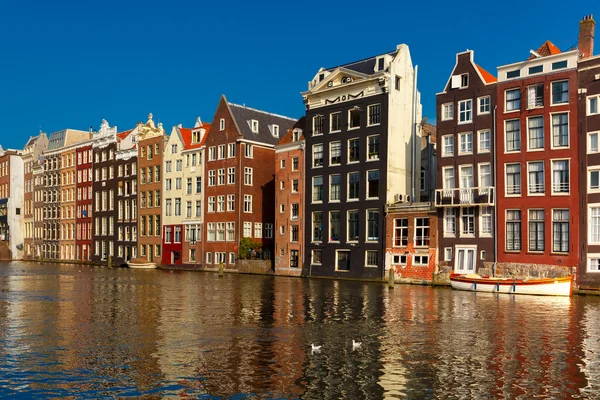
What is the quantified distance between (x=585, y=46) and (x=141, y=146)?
66608mm

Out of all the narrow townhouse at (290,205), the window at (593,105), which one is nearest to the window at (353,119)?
the narrow townhouse at (290,205)

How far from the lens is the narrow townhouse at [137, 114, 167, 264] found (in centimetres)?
9744

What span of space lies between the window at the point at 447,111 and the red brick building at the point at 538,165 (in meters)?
5.14

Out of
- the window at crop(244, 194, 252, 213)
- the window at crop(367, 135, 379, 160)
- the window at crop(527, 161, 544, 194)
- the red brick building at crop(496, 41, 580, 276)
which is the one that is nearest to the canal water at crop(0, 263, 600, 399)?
the red brick building at crop(496, 41, 580, 276)

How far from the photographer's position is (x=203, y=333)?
28688mm

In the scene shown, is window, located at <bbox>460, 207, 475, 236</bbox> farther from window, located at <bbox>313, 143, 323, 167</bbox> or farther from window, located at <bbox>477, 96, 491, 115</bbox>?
window, located at <bbox>313, 143, 323, 167</bbox>

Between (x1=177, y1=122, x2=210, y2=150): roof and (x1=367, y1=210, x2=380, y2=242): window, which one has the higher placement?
(x1=177, y1=122, x2=210, y2=150): roof

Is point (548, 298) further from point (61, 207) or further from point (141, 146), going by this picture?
point (61, 207)

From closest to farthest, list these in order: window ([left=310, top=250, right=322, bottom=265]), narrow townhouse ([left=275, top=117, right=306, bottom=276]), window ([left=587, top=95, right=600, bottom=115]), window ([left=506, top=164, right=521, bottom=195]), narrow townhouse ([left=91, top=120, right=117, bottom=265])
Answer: window ([left=587, top=95, right=600, bottom=115]) < window ([left=506, top=164, right=521, bottom=195]) < window ([left=310, top=250, right=322, bottom=265]) < narrow townhouse ([left=275, top=117, right=306, bottom=276]) < narrow townhouse ([left=91, top=120, right=117, bottom=265])

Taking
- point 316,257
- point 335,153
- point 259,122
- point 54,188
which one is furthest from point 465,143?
point 54,188

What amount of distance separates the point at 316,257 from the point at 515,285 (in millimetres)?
27308

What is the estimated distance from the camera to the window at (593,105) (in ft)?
172

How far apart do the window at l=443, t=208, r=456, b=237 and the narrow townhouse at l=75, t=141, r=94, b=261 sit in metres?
70.7

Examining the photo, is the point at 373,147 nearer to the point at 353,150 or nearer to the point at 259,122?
the point at 353,150
